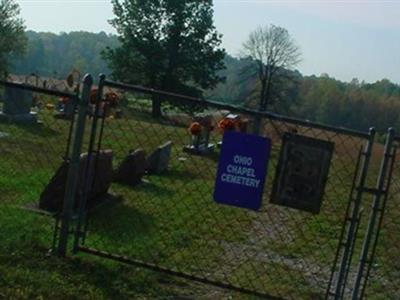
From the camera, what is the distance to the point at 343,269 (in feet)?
18.8

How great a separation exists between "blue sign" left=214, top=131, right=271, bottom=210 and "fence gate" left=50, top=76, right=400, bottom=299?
24 cm

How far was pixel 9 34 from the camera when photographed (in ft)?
158

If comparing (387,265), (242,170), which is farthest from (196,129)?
(242,170)

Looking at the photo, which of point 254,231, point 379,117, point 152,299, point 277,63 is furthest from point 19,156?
point 379,117

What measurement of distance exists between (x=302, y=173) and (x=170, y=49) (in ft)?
127

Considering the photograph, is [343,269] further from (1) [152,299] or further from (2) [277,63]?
(2) [277,63]

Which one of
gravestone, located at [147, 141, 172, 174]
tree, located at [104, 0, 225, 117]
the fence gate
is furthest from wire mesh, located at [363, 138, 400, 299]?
tree, located at [104, 0, 225, 117]

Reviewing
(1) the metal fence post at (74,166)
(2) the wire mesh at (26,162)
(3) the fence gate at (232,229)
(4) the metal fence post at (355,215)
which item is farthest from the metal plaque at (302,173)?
(2) the wire mesh at (26,162)

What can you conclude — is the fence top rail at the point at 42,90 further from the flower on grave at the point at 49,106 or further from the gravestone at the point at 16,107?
the flower on grave at the point at 49,106

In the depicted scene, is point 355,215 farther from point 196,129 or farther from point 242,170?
point 196,129

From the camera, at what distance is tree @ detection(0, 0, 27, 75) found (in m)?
46.6

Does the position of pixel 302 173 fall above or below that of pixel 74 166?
above

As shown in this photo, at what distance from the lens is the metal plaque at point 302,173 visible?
228 inches

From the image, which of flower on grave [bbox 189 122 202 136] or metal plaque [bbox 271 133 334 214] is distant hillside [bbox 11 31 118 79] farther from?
metal plaque [bbox 271 133 334 214]
